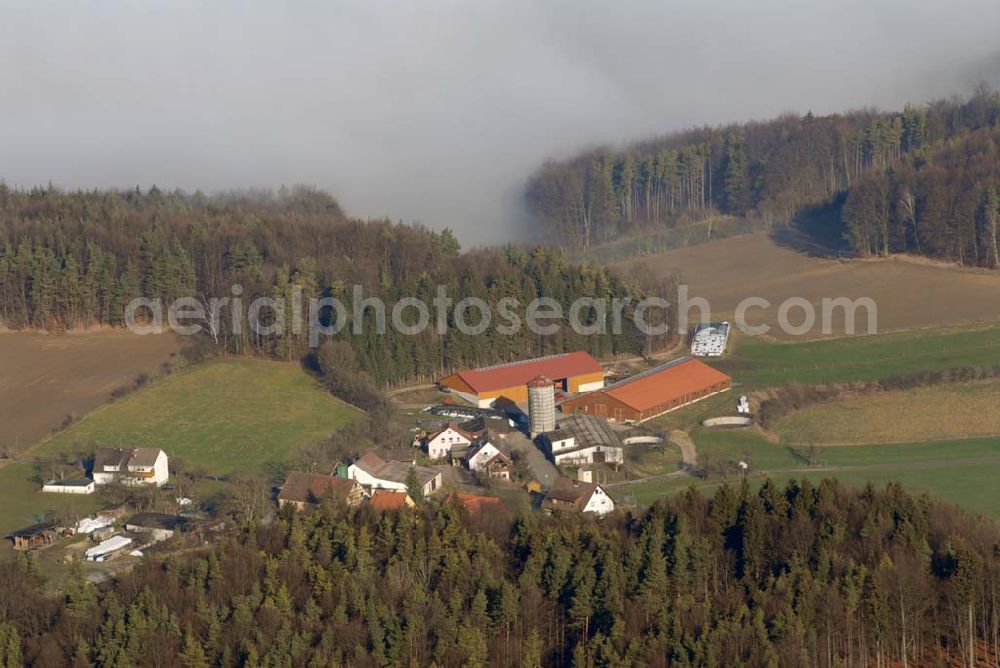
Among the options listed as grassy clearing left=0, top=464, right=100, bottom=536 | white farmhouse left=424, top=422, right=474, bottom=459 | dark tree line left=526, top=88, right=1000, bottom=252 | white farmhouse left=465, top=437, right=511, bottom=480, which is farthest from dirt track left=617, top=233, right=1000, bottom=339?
grassy clearing left=0, top=464, right=100, bottom=536

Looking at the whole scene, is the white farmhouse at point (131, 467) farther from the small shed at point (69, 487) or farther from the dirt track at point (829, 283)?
the dirt track at point (829, 283)

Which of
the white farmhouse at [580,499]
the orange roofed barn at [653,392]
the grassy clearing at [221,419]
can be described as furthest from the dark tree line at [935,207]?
the white farmhouse at [580,499]

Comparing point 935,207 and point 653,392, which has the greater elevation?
point 935,207

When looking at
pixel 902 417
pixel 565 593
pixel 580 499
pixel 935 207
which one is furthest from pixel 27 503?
pixel 935 207

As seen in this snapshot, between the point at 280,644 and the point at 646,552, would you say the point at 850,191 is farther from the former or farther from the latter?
the point at 280,644

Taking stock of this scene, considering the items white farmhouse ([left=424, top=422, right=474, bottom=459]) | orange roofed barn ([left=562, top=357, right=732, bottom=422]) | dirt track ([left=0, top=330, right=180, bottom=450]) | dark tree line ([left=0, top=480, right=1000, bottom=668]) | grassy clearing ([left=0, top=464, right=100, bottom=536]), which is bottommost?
dark tree line ([left=0, top=480, right=1000, bottom=668])

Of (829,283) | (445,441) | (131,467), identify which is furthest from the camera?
(829,283)

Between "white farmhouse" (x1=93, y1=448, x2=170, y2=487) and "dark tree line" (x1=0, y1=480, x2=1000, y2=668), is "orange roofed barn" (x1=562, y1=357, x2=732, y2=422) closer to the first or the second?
"white farmhouse" (x1=93, y1=448, x2=170, y2=487)

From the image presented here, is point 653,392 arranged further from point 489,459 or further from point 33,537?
point 33,537
